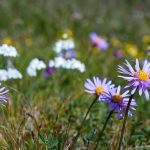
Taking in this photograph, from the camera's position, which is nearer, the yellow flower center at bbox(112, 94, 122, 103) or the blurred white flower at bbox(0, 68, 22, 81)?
the yellow flower center at bbox(112, 94, 122, 103)

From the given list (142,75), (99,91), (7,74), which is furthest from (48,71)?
(142,75)

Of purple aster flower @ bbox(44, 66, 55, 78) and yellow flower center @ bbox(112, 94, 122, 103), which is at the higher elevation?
purple aster flower @ bbox(44, 66, 55, 78)

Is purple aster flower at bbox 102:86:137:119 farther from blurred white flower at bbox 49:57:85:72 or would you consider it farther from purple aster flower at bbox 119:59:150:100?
blurred white flower at bbox 49:57:85:72

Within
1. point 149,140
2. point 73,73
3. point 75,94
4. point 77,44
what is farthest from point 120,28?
point 149,140

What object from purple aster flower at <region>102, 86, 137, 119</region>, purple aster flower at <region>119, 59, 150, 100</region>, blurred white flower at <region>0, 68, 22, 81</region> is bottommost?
purple aster flower at <region>102, 86, 137, 119</region>

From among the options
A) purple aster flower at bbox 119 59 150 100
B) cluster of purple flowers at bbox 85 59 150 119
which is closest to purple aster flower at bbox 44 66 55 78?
cluster of purple flowers at bbox 85 59 150 119

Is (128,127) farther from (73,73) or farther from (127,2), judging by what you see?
(127,2)

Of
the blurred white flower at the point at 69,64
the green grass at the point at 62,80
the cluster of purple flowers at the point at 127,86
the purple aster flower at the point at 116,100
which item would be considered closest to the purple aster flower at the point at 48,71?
the green grass at the point at 62,80

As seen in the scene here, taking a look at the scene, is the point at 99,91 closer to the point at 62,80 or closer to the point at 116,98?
the point at 116,98

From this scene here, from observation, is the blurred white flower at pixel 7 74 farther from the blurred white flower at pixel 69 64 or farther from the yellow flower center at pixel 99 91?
the yellow flower center at pixel 99 91
